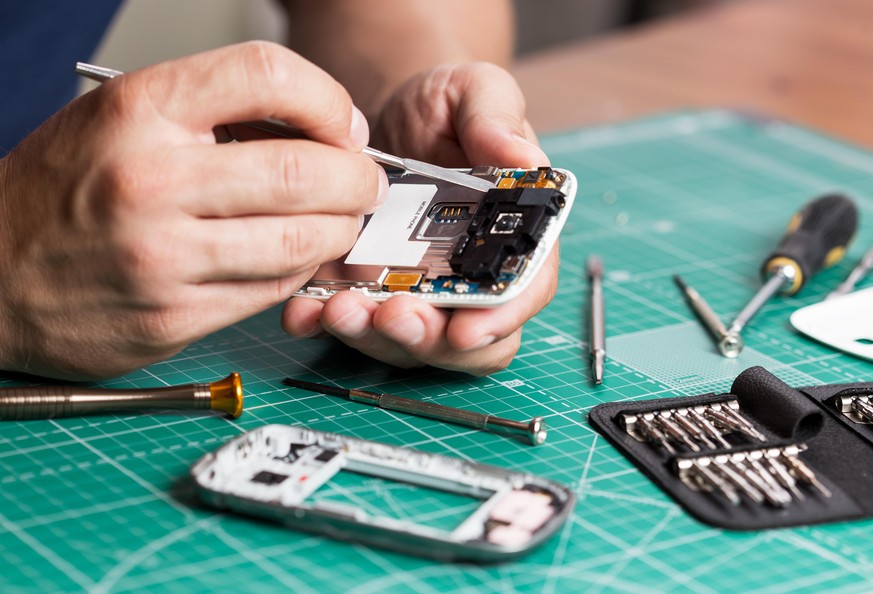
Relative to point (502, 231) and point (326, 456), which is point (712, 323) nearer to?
point (502, 231)

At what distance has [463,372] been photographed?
134 cm

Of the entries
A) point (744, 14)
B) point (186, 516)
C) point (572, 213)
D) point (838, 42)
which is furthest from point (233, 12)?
point (186, 516)

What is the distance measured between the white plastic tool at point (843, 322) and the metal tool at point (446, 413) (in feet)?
1.64

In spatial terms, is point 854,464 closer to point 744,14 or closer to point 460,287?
point 460,287

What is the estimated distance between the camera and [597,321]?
1.50 meters

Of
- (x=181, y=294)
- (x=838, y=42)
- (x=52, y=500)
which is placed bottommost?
(x=52, y=500)

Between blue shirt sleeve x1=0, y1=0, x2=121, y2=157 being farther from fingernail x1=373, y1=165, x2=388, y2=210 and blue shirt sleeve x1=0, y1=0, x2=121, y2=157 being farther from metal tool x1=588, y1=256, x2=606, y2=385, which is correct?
metal tool x1=588, y1=256, x2=606, y2=385

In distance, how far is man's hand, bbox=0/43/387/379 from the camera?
3.53 ft

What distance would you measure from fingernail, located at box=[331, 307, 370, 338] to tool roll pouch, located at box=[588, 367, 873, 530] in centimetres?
29

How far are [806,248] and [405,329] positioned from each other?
0.80m

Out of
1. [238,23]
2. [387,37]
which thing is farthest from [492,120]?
[238,23]

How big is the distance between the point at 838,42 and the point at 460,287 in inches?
101

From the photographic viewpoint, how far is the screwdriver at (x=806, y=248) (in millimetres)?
1606

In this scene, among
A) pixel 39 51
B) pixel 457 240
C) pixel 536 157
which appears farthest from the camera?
pixel 39 51
